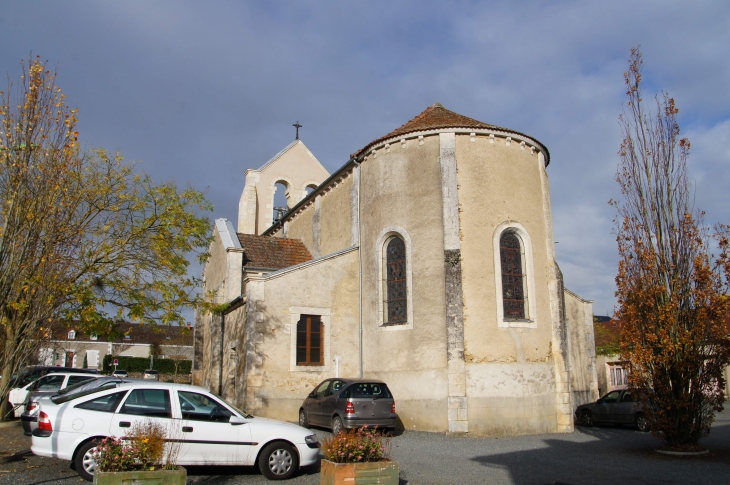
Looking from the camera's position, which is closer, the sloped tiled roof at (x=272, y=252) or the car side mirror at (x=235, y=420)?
the car side mirror at (x=235, y=420)

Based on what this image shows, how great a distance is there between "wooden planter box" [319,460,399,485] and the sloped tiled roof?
48.9 ft

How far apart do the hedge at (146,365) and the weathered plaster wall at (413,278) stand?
3716 centimetres

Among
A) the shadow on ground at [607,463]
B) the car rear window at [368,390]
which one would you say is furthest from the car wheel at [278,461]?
the car rear window at [368,390]

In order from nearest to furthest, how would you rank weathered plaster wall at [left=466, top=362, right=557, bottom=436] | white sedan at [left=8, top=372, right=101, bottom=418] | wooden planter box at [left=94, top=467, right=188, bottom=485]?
wooden planter box at [left=94, top=467, right=188, bottom=485] → weathered plaster wall at [left=466, top=362, right=557, bottom=436] → white sedan at [left=8, top=372, right=101, bottom=418]

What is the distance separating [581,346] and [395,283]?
8.63 m

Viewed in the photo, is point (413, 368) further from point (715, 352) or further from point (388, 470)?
point (388, 470)

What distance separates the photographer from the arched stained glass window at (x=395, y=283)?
16.8 meters

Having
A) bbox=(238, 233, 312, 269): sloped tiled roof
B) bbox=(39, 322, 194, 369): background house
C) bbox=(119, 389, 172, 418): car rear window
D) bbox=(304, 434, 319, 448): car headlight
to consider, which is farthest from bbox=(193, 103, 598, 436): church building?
bbox=(39, 322, 194, 369): background house

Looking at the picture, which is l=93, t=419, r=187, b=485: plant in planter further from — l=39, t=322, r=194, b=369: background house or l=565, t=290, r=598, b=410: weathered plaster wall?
l=39, t=322, r=194, b=369: background house

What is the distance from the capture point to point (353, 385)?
13680 mm

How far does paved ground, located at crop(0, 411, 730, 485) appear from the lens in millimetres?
8828

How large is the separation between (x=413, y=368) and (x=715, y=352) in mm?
7154

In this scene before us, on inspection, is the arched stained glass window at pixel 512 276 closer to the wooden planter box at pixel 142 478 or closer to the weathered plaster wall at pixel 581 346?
the weathered plaster wall at pixel 581 346

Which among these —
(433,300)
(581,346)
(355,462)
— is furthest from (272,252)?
(355,462)
